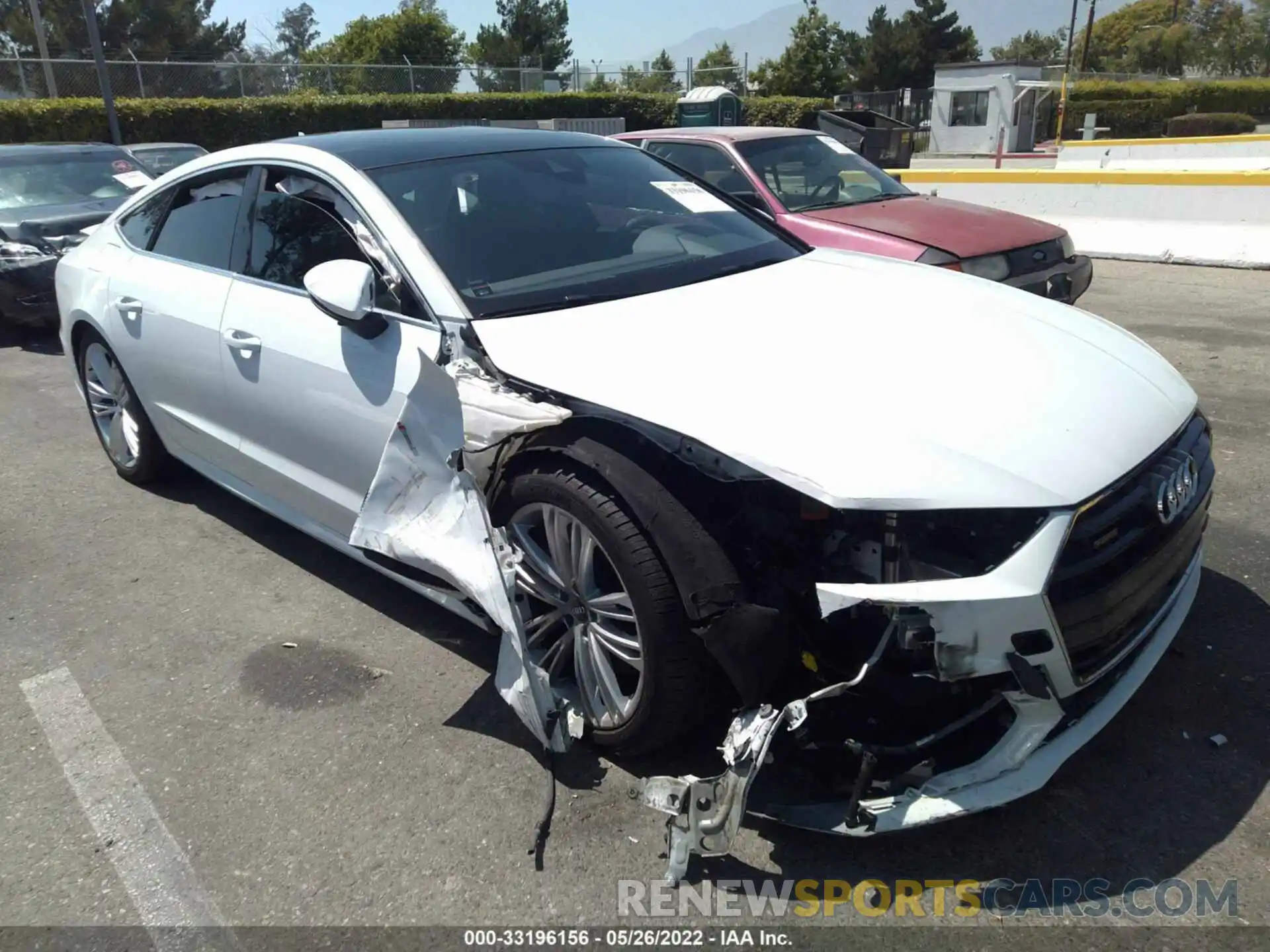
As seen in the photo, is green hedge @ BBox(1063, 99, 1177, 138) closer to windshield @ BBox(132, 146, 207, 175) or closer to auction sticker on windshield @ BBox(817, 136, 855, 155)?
windshield @ BBox(132, 146, 207, 175)

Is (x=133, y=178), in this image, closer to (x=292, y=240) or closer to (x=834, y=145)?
(x=834, y=145)

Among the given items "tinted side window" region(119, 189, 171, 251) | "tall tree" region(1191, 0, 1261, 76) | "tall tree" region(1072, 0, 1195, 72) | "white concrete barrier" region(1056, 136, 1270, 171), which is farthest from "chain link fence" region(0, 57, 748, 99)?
"tall tree" region(1072, 0, 1195, 72)

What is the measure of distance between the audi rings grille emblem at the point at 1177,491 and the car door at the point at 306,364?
6.43 feet

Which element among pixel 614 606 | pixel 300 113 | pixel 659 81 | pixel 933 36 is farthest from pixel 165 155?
pixel 933 36

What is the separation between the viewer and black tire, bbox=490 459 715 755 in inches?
95.6

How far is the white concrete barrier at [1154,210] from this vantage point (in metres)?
9.73

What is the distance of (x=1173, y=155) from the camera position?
72.1 feet

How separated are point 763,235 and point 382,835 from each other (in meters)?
2.55

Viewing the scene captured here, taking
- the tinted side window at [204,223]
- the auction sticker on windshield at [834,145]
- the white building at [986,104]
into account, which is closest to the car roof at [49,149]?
the tinted side window at [204,223]

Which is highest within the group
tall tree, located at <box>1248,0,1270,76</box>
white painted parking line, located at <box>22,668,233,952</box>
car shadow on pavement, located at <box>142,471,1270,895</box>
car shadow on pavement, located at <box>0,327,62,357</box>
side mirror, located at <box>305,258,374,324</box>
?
tall tree, located at <box>1248,0,1270,76</box>

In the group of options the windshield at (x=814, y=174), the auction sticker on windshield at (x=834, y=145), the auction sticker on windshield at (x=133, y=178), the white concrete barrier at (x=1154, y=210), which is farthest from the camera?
the white concrete barrier at (x=1154, y=210)

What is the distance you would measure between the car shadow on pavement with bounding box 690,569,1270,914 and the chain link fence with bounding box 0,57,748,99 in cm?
2358

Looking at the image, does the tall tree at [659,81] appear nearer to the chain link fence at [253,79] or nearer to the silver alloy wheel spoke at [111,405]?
the chain link fence at [253,79]

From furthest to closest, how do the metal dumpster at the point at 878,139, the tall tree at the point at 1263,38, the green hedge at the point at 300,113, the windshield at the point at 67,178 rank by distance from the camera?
the tall tree at the point at 1263,38
the green hedge at the point at 300,113
the metal dumpster at the point at 878,139
the windshield at the point at 67,178
